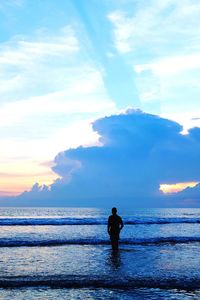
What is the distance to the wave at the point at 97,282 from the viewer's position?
1020 centimetres

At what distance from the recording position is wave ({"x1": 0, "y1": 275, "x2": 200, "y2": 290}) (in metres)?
10.2

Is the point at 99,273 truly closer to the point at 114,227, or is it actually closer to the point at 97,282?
the point at 97,282

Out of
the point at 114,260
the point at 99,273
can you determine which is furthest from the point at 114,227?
the point at 99,273

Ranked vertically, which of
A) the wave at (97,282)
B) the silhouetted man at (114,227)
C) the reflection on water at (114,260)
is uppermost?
the silhouetted man at (114,227)

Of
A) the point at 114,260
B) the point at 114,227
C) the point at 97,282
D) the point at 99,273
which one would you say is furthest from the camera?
the point at 114,227

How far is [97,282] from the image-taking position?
34.7 ft

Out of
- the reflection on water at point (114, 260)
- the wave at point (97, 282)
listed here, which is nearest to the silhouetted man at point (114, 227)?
the reflection on water at point (114, 260)

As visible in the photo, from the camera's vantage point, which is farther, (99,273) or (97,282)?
(99,273)

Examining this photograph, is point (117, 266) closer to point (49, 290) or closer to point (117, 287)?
point (117, 287)

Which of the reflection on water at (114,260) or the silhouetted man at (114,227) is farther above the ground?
the silhouetted man at (114,227)

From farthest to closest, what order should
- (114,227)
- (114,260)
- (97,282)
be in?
(114,227) → (114,260) → (97,282)

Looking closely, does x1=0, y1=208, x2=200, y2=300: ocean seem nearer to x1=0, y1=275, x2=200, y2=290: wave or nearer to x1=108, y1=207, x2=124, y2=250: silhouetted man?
x1=0, y1=275, x2=200, y2=290: wave

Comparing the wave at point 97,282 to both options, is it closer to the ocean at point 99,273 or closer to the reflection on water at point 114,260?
the ocean at point 99,273

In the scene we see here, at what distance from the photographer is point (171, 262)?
48.4 feet
